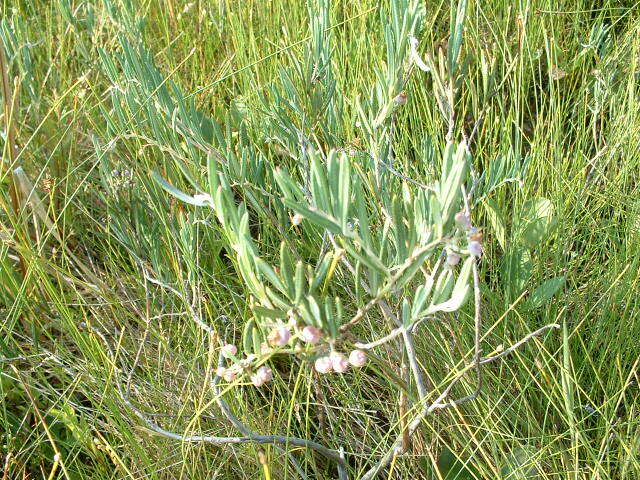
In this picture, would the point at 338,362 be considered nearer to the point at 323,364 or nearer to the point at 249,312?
the point at 323,364

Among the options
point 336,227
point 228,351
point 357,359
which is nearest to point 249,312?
point 228,351

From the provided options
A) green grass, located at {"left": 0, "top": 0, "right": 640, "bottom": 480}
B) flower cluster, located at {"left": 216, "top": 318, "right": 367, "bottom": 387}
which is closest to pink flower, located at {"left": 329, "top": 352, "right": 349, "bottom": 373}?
flower cluster, located at {"left": 216, "top": 318, "right": 367, "bottom": 387}

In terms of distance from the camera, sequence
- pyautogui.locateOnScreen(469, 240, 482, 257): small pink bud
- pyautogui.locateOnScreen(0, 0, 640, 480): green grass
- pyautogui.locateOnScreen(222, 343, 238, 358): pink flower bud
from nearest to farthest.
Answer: pyautogui.locateOnScreen(469, 240, 482, 257): small pink bud, pyautogui.locateOnScreen(222, 343, 238, 358): pink flower bud, pyautogui.locateOnScreen(0, 0, 640, 480): green grass

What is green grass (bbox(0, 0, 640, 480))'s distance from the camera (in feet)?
4.17

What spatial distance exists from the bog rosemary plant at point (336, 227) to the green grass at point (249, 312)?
0.03 meters

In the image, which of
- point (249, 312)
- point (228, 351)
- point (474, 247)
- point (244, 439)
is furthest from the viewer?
point (249, 312)

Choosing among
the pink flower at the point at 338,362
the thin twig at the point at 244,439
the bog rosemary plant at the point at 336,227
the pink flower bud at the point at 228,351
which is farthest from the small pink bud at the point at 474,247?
the thin twig at the point at 244,439

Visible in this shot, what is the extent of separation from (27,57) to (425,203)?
4.57 ft

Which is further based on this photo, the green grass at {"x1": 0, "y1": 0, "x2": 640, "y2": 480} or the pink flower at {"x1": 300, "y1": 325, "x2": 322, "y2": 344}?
the green grass at {"x1": 0, "y1": 0, "x2": 640, "y2": 480}

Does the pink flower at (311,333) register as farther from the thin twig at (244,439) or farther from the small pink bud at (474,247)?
the thin twig at (244,439)

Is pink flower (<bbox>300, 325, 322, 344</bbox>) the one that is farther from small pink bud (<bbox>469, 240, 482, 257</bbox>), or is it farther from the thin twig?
the thin twig

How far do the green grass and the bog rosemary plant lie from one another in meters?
0.03

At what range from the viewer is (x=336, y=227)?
2.61 ft

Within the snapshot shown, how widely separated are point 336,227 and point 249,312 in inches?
30.7
